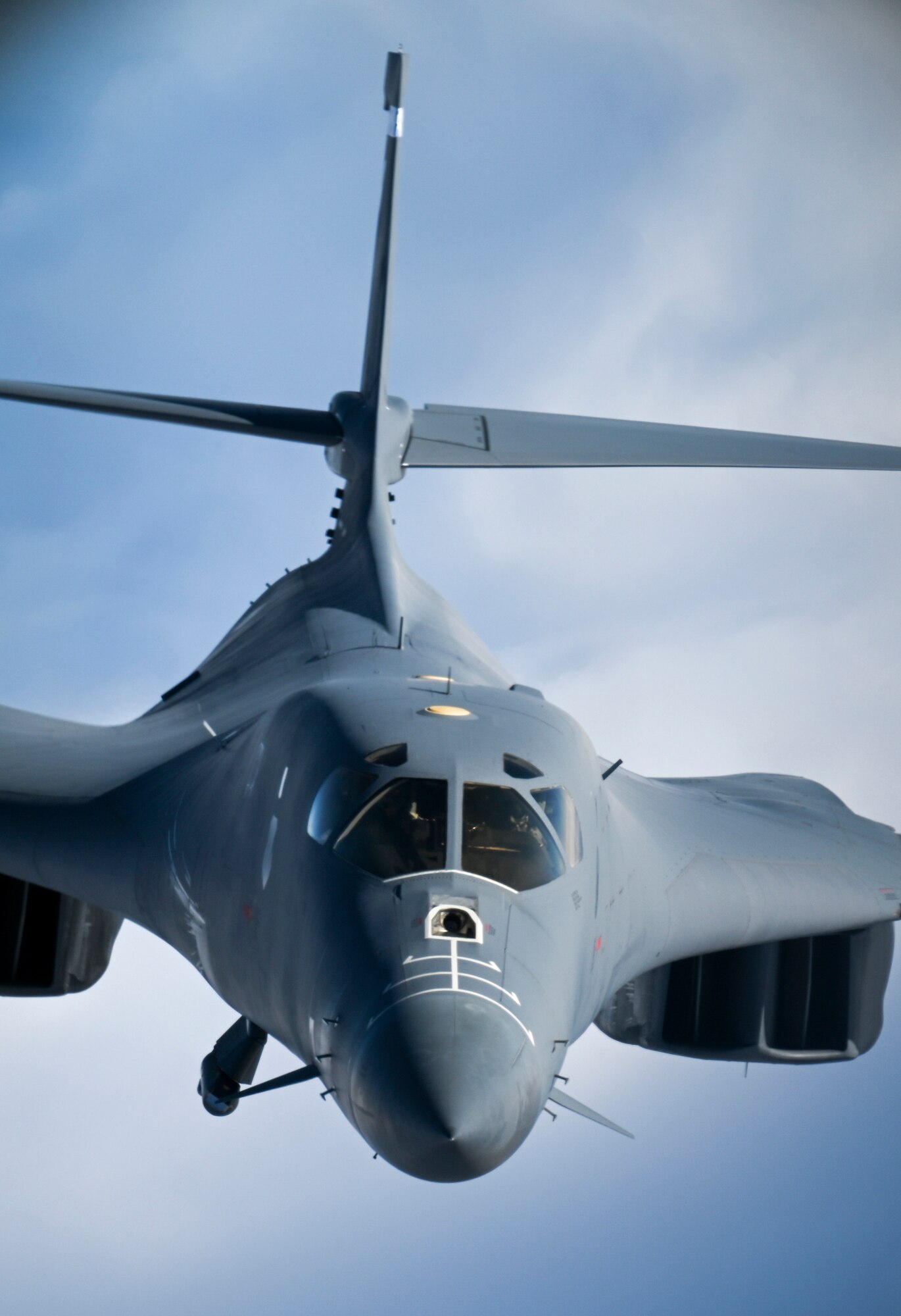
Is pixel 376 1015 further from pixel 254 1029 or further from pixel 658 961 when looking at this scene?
pixel 658 961

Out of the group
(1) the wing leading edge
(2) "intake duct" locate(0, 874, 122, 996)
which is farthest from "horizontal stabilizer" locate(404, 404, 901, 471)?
(2) "intake duct" locate(0, 874, 122, 996)

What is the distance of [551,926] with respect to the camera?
6645 mm

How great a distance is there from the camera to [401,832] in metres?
6.64

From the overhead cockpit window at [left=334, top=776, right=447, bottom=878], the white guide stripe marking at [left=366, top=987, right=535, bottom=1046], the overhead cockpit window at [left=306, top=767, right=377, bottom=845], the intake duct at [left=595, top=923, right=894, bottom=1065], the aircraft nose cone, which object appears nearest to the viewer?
the aircraft nose cone

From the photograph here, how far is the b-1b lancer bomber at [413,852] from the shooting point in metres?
5.99

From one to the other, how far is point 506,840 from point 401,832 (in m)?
0.57

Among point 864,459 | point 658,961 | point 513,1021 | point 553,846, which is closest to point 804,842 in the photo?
point 658,961

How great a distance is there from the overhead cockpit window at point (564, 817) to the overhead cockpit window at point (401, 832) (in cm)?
67

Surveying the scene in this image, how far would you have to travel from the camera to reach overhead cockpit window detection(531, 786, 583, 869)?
23.2 ft

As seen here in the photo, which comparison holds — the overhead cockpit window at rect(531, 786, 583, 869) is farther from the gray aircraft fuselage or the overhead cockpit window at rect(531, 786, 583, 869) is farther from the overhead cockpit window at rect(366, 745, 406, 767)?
the overhead cockpit window at rect(366, 745, 406, 767)

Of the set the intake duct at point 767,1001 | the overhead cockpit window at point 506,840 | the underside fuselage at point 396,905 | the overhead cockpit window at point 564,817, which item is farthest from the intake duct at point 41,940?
the overhead cockpit window at point 506,840

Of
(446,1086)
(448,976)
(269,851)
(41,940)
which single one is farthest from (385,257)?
(446,1086)

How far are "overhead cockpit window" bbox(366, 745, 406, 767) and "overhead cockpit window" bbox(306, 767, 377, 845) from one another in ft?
0.31

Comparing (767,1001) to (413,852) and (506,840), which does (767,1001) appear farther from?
(413,852)
